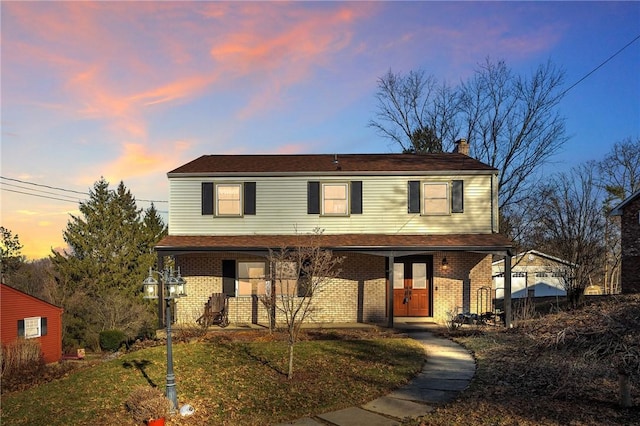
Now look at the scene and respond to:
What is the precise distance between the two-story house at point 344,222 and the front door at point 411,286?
0.04 metres

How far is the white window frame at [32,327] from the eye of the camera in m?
23.3

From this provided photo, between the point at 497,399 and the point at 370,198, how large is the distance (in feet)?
32.9

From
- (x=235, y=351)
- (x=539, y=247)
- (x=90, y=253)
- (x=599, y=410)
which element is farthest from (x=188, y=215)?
(x=539, y=247)

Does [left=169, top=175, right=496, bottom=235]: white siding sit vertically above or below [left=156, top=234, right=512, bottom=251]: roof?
above

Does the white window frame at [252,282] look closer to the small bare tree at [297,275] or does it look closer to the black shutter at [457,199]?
the small bare tree at [297,275]

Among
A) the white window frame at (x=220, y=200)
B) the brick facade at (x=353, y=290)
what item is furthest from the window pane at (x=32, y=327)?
the white window frame at (x=220, y=200)

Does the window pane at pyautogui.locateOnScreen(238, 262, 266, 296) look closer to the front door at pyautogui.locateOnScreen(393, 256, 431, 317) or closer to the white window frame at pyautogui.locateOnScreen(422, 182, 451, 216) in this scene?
the front door at pyautogui.locateOnScreen(393, 256, 431, 317)

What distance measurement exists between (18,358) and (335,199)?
41.4 ft

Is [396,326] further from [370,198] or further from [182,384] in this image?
[182,384]

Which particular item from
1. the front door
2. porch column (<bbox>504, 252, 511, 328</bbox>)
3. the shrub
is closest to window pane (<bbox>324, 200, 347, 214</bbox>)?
the front door

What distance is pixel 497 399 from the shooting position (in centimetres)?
766

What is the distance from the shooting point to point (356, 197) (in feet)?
55.6

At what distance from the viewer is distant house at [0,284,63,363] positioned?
2245 cm

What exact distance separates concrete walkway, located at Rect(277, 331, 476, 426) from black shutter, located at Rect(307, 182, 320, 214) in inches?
281
